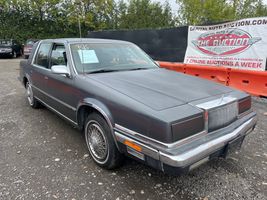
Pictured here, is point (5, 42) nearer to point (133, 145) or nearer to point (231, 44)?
point (231, 44)

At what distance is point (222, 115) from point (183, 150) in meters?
0.67

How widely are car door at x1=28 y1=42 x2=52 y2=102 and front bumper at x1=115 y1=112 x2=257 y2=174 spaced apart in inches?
93.5

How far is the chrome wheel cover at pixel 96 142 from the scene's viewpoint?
2641 mm

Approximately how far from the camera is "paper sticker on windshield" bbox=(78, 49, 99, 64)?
3.09 m

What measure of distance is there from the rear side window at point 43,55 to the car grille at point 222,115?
3024 mm

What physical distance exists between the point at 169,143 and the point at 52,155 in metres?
1.95

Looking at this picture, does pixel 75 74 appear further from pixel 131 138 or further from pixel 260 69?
pixel 260 69

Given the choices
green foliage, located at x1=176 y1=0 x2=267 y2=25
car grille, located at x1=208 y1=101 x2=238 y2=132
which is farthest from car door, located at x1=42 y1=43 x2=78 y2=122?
green foliage, located at x1=176 y1=0 x2=267 y2=25

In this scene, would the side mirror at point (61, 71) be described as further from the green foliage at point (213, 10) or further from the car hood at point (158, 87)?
the green foliage at point (213, 10)

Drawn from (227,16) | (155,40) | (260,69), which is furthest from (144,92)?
(227,16)

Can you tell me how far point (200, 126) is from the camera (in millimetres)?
2039

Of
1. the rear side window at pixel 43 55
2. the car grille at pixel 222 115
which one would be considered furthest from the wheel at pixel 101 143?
the rear side window at pixel 43 55

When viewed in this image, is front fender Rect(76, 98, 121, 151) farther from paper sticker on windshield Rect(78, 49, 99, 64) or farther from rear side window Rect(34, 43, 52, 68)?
rear side window Rect(34, 43, 52, 68)

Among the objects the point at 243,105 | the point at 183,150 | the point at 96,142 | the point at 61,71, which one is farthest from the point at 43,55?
the point at 243,105
